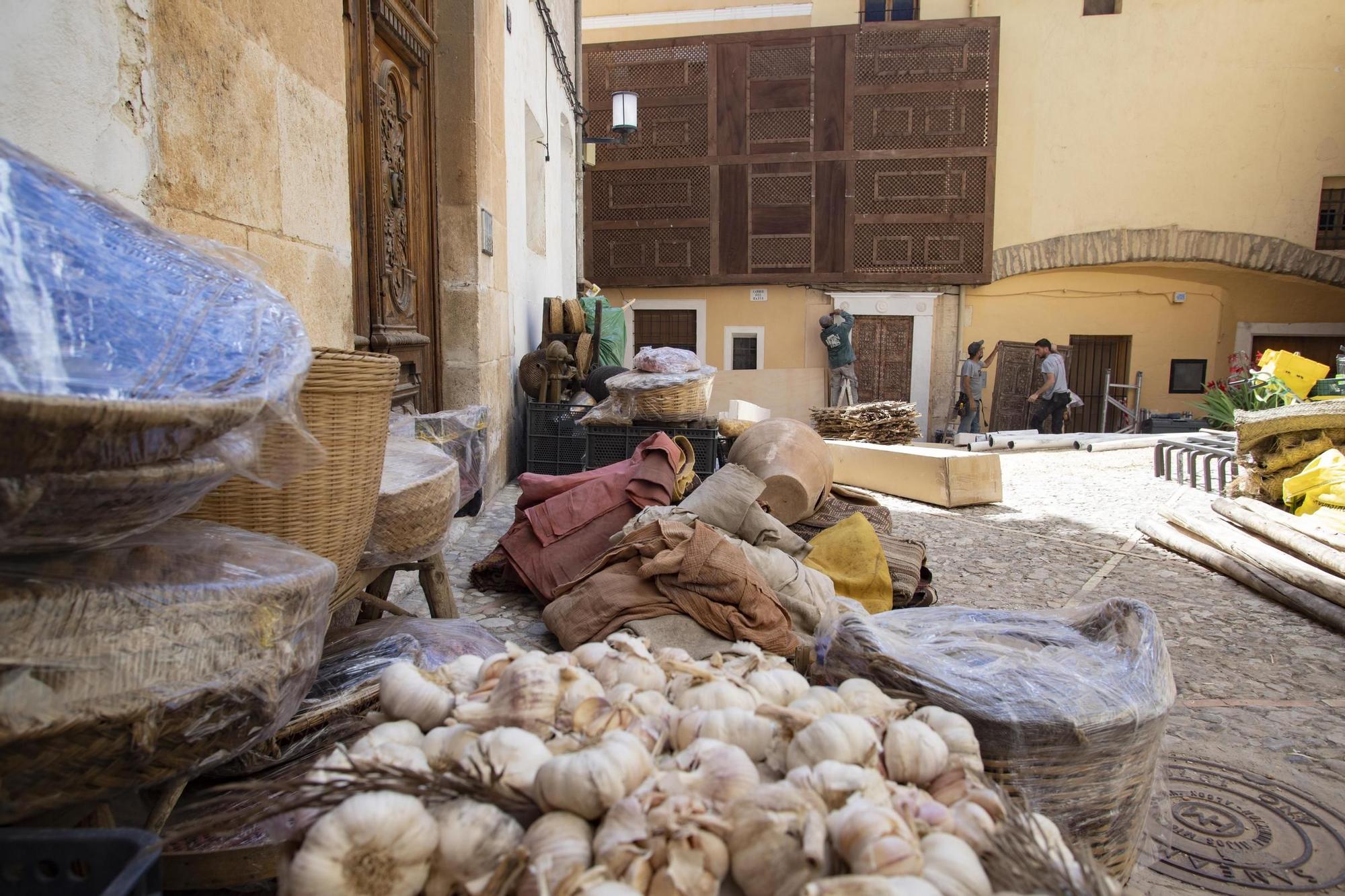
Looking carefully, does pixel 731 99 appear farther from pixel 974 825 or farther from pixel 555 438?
pixel 974 825

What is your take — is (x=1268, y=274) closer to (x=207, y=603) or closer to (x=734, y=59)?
(x=734, y=59)

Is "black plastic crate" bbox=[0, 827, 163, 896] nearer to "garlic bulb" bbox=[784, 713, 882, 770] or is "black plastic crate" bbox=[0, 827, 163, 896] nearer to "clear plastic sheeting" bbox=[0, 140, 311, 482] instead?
"clear plastic sheeting" bbox=[0, 140, 311, 482]

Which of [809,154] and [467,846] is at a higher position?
[809,154]

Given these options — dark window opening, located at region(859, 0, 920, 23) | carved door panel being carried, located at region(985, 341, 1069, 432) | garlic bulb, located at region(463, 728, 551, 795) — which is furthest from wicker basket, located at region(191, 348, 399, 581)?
dark window opening, located at region(859, 0, 920, 23)

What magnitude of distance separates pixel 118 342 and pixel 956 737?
121cm

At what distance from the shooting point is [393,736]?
3.77 feet

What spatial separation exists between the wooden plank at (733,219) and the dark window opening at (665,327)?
115cm

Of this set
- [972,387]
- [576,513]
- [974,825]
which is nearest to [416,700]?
[974,825]

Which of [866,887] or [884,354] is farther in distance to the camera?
[884,354]

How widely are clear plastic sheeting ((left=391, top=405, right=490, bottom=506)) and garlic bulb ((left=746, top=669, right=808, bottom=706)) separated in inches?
81.1

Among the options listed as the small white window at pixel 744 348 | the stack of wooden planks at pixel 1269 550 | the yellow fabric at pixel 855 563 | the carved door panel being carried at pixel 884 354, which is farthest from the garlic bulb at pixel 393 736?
the small white window at pixel 744 348

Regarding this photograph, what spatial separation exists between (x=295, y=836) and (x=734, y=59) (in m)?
14.6

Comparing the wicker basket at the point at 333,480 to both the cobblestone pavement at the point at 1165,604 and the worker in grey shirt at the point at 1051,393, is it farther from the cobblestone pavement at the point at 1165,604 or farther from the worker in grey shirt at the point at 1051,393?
the worker in grey shirt at the point at 1051,393

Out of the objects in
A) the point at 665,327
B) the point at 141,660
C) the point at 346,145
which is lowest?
the point at 141,660
